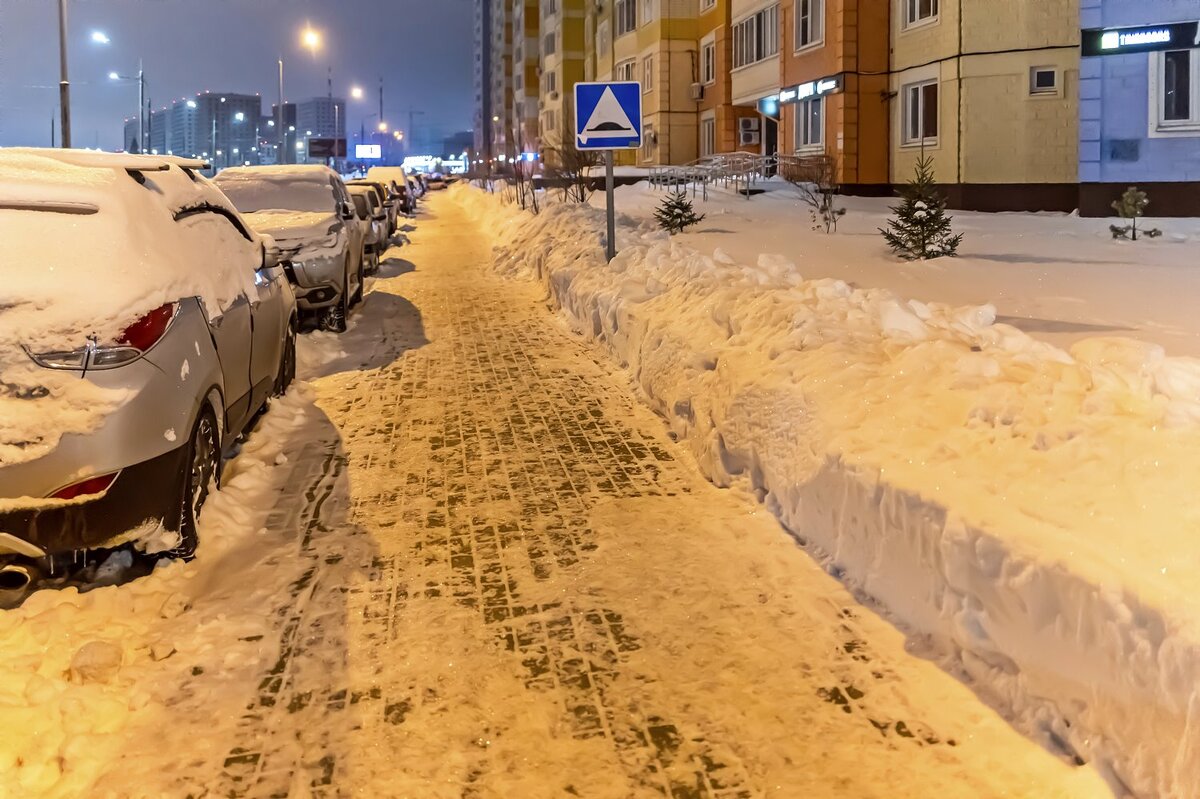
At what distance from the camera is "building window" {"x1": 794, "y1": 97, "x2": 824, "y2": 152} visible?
32.4 metres

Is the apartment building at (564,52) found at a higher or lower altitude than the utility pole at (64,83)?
higher

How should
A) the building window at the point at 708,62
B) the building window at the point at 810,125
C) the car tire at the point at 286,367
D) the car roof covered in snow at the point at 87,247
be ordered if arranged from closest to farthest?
1. the car roof covered in snow at the point at 87,247
2. the car tire at the point at 286,367
3. the building window at the point at 810,125
4. the building window at the point at 708,62

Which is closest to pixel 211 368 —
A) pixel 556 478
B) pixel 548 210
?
pixel 556 478

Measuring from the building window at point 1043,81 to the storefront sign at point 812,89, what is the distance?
5747 millimetres

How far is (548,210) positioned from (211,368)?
2001cm

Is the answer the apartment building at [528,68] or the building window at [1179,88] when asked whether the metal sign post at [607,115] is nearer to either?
the building window at [1179,88]

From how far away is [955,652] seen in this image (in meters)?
4.50

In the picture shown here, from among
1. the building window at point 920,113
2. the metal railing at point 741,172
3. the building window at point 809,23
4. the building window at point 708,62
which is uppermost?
the building window at point 708,62

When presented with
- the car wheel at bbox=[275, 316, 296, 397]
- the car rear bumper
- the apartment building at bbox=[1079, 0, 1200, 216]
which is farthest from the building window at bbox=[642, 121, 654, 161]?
the car rear bumper

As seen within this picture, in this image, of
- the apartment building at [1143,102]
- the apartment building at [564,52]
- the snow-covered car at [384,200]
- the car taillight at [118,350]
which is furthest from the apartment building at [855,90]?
the apartment building at [564,52]

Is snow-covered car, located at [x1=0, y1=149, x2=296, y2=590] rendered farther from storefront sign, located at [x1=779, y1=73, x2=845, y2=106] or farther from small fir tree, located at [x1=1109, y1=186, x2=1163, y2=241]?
storefront sign, located at [x1=779, y1=73, x2=845, y2=106]

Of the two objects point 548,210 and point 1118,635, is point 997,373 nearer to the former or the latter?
point 1118,635

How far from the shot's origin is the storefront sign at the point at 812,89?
99.7 feet

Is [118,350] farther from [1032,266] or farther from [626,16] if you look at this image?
[626,16]
